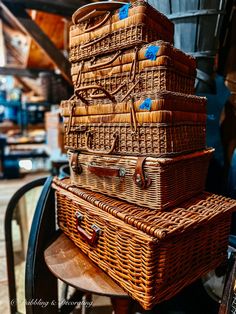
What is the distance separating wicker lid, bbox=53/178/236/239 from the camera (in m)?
0.71

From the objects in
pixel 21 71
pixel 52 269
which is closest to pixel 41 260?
pixel 52 269

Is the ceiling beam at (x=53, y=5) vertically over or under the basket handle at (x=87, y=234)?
over

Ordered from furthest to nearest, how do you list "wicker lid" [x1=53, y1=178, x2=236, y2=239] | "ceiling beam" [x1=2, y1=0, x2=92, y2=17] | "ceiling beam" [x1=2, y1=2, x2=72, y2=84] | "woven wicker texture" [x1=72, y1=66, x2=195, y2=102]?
"ceiling beam" [x1=2, y1=2, x2=72, y2=84]
"ceiling beam" [x1=2, y1=0, x2=92, y2=17]
"woven wicker texture" [x1=72, y1=66, x2=195, y2=102]
"wicker lid" [x1=53, y1=178, x2=236, y2=239]

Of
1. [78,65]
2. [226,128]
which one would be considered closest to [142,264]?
[78,65]

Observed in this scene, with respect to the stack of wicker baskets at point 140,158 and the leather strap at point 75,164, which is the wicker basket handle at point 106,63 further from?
the leather strap at point 75,164

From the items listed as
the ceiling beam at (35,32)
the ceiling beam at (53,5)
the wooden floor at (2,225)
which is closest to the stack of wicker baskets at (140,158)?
the wooden floor at (2,225)

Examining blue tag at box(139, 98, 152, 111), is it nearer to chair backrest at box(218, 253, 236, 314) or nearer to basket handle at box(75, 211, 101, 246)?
basket handle at box(75, 211, 101, 246)

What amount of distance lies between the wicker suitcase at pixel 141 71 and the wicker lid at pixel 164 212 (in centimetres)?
37

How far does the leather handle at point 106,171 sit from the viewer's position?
0.88 metres

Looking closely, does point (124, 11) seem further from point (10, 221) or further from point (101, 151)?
point (10, 221)

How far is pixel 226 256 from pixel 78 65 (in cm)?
92

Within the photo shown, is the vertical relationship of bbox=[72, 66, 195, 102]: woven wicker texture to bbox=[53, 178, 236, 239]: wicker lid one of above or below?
above

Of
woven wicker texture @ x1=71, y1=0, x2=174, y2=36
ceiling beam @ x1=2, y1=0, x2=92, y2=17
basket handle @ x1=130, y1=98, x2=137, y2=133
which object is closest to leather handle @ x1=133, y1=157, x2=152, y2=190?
basket handle @ x1=130, y1=98, x2=137, y2=133

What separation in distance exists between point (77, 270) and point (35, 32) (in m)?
2.93
